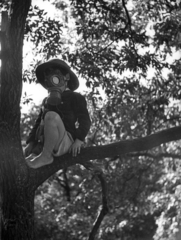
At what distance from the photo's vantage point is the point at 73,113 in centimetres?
528

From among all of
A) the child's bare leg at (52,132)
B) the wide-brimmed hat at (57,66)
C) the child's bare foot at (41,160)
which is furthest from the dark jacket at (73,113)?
the child's bare foot at (41,160)

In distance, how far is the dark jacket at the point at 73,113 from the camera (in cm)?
514

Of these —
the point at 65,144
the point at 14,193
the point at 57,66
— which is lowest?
the point at 14,193

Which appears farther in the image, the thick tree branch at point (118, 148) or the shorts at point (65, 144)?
the shorts at point (65, 144)

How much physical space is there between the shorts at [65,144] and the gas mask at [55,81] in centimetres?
37

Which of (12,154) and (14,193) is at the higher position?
(12,154)

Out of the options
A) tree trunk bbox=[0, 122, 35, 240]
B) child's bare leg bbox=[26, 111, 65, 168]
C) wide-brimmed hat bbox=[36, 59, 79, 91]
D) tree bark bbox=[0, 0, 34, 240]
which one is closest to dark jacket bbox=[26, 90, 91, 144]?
child's bare leg bbox=[26, 111, 65, 168]

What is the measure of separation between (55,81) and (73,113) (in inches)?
16.1

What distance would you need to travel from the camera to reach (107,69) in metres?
7.83

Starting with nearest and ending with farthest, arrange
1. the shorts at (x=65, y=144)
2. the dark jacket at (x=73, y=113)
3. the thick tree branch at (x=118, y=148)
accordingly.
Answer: the thick tree branch at (x=118, y=148), the shorts at (x=65, y=144), the dark jacket at (x=73, y=113)

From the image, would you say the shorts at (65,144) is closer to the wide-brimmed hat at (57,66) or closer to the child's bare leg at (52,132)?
the child's bare leg at (52,132)

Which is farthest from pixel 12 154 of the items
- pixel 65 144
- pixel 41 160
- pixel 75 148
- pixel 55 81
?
pixel 55 81

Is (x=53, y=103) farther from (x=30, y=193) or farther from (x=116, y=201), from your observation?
(x=116, y=201)

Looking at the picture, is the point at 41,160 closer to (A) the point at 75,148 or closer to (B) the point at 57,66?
(A) the point at 75,148
